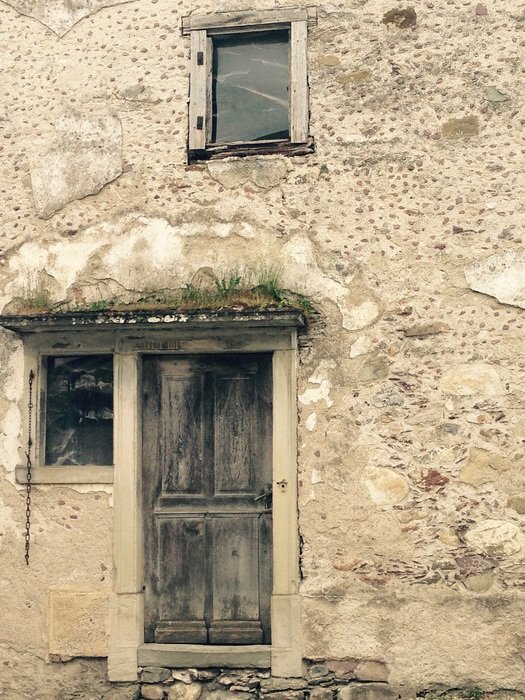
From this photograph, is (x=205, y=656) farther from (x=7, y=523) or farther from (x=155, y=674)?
(x=7, y=523)

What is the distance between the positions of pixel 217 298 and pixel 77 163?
4.55 ft

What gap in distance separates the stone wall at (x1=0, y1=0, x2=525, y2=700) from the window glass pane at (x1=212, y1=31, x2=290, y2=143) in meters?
0.25

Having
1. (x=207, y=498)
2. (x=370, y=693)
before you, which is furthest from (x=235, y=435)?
(x=370, y=693)

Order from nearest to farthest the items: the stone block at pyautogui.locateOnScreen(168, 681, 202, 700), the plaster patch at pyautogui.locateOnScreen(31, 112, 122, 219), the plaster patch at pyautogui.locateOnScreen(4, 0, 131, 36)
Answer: the stone block at pyautogui.locateOnScreen(168, 681, 202, 700) → the plaster patch at pyautogui.locateOnScreen(31, 112, 122, 219) → the plaster patch at pyautogui.locateOnScreen(4, 0, 131, 36)

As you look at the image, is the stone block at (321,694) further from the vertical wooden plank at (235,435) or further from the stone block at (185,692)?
the vertical wooden plank at (235,435)

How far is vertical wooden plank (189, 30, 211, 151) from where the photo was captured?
20.5ft

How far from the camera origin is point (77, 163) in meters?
6.32

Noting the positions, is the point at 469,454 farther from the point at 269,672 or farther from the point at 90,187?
the point at 90,187

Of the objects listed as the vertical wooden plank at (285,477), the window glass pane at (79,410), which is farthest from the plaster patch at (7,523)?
the vertical wooden plank at (285,477)

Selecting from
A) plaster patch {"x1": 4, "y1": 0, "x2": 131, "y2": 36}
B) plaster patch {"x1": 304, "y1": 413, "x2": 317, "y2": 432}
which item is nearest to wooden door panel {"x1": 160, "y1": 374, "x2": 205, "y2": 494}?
plaster patch {"x1": 304, "y1": 413, "x2": 317, "y2": 432}

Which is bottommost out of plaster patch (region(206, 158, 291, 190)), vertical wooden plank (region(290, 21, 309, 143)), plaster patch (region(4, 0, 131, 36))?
plaster patch (region(206, 158, 291, 190))

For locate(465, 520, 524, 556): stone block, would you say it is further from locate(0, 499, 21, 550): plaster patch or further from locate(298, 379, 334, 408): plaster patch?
locate(0, 499, 21, 550): plaster patch

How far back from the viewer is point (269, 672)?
18.9ft

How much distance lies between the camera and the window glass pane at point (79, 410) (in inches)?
244
